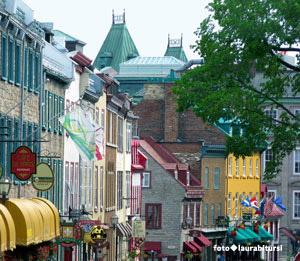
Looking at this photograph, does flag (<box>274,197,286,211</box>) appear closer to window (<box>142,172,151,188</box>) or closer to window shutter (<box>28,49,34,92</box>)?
window (<box>142,172,151,188</box>)

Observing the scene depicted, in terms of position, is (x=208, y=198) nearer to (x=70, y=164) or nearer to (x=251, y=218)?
(x=251, y=218)

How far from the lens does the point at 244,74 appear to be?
46.3 metres

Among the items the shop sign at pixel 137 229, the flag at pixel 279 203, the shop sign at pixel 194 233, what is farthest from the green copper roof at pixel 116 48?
the shop sign at pixel 137 229

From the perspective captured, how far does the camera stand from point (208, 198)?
106500 mm

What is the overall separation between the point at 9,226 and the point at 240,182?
84994 millimetres

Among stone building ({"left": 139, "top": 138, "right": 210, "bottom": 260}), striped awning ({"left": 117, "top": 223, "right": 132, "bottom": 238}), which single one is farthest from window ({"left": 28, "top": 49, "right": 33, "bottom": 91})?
stone building ({"left": 139, "top": 138, "right": 210, "bottom": 260})

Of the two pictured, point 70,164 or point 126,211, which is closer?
point 70,164

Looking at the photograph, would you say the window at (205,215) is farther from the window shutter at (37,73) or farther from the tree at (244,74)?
the tree at (244,74)

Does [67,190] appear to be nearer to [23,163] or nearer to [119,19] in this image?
[23,163]

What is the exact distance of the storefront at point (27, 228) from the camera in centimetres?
3308

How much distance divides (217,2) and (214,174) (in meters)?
63.1

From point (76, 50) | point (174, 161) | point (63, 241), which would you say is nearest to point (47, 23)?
point (76, 50)

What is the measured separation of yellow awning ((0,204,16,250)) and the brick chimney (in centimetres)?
7238

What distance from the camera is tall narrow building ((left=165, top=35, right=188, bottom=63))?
162m
